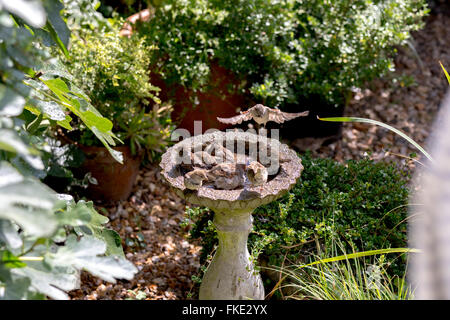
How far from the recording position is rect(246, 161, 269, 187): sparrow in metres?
2.14

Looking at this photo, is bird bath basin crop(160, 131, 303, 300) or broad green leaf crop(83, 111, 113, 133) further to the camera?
bird bath basin crop(160, 131, 303, 300)

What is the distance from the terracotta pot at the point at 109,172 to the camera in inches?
127

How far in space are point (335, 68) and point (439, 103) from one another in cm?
144

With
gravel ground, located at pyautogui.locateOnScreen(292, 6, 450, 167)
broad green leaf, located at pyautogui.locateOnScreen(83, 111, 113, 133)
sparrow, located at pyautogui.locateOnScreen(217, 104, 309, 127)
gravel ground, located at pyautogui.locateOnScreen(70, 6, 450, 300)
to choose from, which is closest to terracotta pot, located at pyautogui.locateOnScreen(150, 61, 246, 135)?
gravel ground, located at pyautogui.locateOnScreen(70, 6, 450, 300)

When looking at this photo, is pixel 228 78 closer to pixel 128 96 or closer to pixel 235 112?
pixel 235 112

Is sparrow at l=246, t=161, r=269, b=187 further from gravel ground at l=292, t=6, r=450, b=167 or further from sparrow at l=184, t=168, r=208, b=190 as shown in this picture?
gravel ground at l=292, t=6, r=450, b=167

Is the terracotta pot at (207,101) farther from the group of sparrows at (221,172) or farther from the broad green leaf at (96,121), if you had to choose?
the broad green leaf at (96,121)

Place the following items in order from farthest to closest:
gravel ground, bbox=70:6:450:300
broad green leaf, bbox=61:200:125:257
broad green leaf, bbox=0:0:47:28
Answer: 1. gravel ground, bbox=70:6:450:300
2. broad green leaf, bbox=61:200:125:257
3. broad green leaf, bbox=0:0:47:28

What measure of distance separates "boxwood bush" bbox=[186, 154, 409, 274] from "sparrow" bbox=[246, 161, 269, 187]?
0.44 meters

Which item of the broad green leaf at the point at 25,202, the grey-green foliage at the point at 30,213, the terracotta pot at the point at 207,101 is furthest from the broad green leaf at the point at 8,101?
the terracotta pot at the point at 207,101

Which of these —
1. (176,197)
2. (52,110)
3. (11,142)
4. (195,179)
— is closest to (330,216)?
(195,179)

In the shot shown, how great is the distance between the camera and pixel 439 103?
457 cm

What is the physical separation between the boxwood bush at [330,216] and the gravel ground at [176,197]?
0.64 ft
